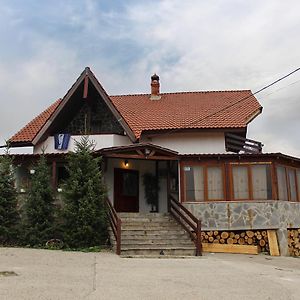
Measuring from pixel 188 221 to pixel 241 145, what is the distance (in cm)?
735

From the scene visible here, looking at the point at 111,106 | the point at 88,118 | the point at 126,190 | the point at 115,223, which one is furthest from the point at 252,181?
the point at 88,118

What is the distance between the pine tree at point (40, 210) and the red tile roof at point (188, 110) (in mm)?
5026

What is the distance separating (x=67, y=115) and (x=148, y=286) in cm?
1252

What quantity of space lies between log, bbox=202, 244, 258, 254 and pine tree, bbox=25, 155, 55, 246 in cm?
592

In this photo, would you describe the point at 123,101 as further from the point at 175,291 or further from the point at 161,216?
the point at 175,291

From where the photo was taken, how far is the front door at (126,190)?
18516mm

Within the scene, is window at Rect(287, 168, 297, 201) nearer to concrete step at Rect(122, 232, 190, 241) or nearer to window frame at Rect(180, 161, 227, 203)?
window frame at Rect(180, 161, 227, 203)

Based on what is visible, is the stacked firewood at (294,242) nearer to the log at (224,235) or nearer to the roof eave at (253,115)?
the log at (224,235)

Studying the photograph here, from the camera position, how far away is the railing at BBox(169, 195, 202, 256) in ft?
46.1

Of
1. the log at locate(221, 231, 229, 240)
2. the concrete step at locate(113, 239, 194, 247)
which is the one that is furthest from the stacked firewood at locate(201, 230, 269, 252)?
the concrete step at locate(113, 239, 194, 247)

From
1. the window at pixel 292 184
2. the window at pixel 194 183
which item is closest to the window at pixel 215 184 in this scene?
the window at pixel 194 183

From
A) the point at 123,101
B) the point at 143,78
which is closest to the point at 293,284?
the point at 123,101

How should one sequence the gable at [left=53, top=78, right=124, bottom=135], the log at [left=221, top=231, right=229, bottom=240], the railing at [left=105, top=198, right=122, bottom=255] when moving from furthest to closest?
1. the gable at [left=53, top=78, right=124, bottom=135]
2. the log at [left=221, top=231, right=229, bottom=240]
3. the railing at [left=105, top=198, right=122, bottom=255]

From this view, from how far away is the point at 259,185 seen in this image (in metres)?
16.8
